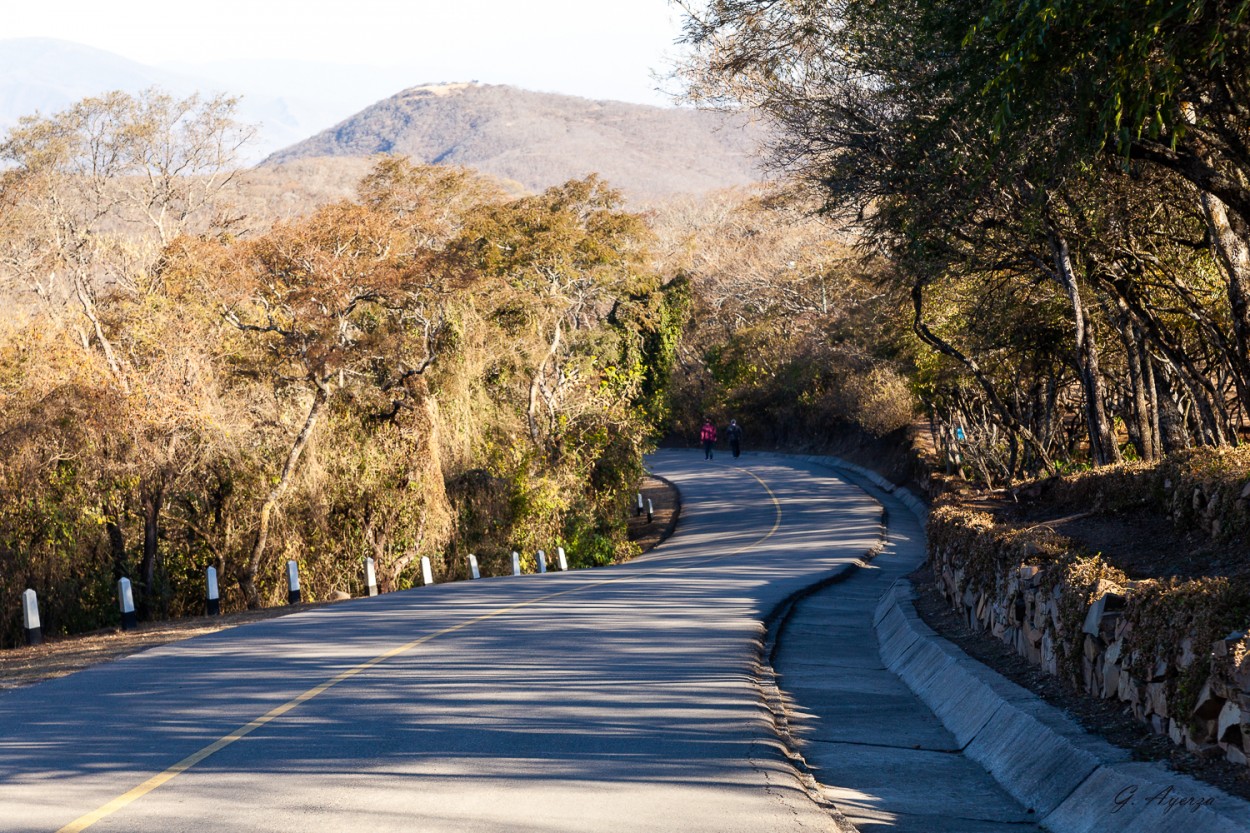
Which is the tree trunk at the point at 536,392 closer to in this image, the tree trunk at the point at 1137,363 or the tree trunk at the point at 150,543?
the tree trunk at the point at 150,543

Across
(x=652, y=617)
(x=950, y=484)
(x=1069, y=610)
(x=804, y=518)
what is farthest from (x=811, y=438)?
(x=1069, y=610)

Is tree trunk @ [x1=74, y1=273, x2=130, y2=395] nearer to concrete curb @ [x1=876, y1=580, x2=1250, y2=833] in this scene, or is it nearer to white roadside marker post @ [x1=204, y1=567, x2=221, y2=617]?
white roadside marker post @ [x1=204, y1=567, x2=221, y2=617]

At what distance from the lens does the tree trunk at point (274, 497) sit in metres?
27.4

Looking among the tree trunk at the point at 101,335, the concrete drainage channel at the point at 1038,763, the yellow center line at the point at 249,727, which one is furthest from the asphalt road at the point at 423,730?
the tree trunk at the point at 101,335

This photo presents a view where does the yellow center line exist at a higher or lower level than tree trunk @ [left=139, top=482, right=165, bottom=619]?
lower

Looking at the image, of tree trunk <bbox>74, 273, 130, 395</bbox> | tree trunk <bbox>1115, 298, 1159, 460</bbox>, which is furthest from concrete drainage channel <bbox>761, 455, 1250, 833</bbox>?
tree trunk <bbox>74, 273, 130, 395</bbox>

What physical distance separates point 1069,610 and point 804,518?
32265 millimetres

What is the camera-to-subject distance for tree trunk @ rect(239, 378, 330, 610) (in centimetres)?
2736

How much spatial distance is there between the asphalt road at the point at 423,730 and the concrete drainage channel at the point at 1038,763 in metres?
0.67

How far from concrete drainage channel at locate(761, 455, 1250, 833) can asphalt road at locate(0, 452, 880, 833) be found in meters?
0.67

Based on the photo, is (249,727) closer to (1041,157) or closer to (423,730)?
(423,730)

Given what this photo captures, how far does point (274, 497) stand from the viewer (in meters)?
27.5

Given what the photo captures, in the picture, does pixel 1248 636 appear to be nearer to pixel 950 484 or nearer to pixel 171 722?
pixel 171 722

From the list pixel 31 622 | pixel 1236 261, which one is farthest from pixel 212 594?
pixel 1236 261
